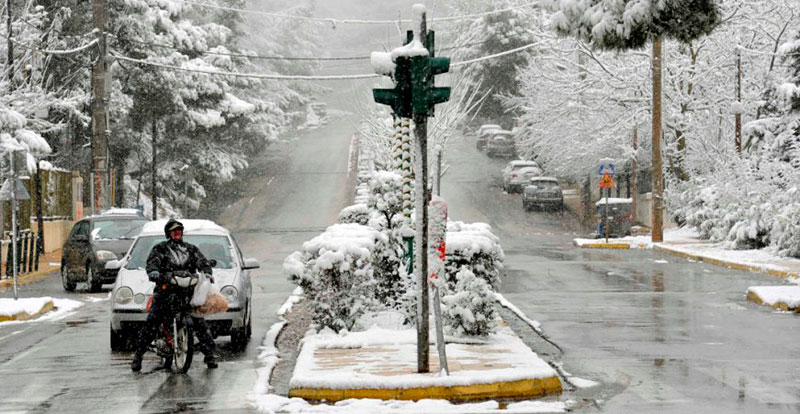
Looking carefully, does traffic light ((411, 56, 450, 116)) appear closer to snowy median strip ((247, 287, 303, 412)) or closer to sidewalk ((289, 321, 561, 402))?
sidewalk ((289, 321, 561, 402))

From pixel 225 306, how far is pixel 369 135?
4619 cm

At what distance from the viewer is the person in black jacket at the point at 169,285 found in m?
13.0

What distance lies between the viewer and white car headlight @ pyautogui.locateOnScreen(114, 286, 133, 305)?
1466 cm

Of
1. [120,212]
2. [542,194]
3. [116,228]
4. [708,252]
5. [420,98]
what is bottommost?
[708,252]

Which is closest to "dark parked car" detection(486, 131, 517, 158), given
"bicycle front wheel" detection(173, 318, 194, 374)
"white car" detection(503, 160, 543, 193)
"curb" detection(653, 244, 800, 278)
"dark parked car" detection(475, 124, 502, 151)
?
"dark parked car" detection(475, 124, 502, 151)

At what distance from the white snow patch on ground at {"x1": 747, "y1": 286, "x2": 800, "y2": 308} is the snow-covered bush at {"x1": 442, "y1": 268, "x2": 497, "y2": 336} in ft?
22.8

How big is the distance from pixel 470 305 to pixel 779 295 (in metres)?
7.77

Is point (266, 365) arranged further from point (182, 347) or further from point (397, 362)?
point (397, 362)

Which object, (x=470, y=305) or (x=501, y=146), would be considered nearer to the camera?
(x=470, y=305)

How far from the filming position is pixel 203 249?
1598cm

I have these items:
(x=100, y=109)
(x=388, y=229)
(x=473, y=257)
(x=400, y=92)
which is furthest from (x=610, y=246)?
(x=400, y=92)

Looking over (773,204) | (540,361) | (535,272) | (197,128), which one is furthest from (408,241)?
(197,128)

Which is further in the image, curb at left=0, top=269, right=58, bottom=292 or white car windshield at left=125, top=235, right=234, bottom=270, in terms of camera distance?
curb at left=0, top=269, right=58, bottom=292

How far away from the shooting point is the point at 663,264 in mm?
31094
